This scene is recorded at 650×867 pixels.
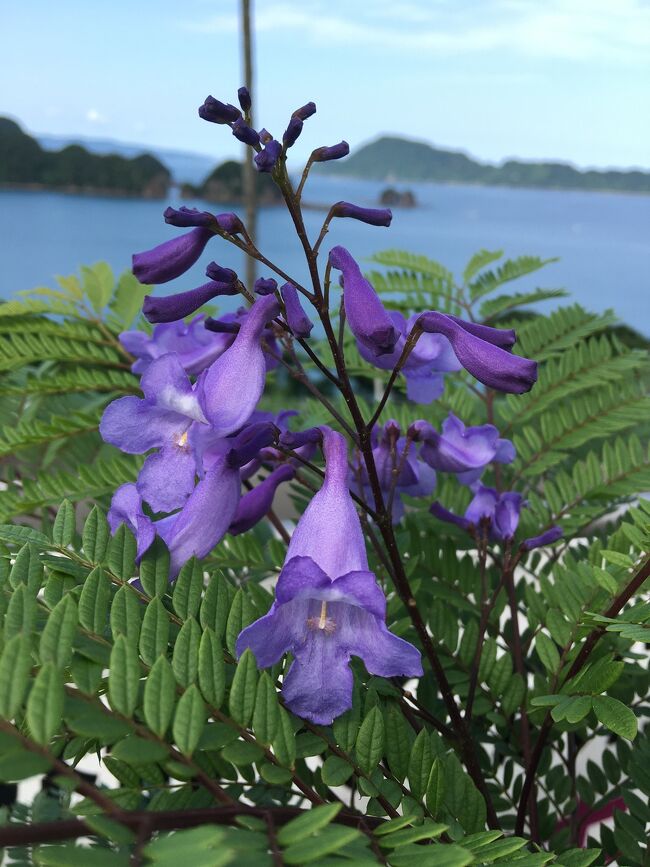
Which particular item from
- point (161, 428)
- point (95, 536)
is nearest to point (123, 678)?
point (95, 536)

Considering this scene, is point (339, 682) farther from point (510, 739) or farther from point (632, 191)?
point (632, 191)

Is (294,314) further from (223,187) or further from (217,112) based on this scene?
(223,187)

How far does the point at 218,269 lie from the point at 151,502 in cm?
16

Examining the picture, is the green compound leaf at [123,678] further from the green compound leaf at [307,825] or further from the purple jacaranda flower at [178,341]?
the purple jacaranda flower at [178,341]

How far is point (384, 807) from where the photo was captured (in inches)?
16.7

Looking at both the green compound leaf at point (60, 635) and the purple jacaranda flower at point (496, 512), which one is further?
the purple jacaranda flower at point (496, 512)

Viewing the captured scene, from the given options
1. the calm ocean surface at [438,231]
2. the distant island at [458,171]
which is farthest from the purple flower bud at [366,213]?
the distant island at [458,171]

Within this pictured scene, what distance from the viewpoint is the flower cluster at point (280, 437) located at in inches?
17.4

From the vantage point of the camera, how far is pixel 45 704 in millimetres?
302

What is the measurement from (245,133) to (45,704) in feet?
1.13

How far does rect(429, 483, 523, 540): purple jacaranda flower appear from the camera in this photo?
690mm

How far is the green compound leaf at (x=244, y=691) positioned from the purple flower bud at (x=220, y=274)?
0.80ft

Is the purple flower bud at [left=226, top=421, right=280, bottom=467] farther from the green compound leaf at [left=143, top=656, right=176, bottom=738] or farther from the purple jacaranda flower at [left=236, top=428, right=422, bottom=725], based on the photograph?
the green compound leaf at [left=143, top=656, right=176, bottom=738]

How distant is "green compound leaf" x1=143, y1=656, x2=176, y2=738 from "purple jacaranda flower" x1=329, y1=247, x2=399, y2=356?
0.23m
